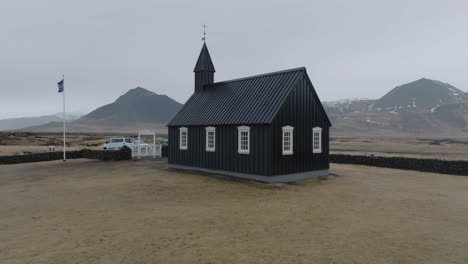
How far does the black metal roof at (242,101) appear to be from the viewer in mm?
20844

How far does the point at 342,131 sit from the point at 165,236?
185 m

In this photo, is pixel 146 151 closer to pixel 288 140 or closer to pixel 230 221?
pixel 288 140

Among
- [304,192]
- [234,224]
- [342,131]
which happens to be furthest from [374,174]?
[342,131]

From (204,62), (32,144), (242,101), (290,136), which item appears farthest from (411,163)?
(32,144)

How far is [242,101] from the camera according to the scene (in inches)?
914

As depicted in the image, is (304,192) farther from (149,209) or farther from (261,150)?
(149,209)

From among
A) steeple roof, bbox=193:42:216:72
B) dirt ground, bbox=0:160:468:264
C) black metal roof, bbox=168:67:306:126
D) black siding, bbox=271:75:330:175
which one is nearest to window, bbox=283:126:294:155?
black siding, bbox=271:75:330:175

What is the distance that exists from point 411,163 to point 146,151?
28710mm

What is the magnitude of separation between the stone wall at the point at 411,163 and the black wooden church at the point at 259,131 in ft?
29.5

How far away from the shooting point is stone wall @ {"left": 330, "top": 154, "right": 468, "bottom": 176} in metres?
25.0

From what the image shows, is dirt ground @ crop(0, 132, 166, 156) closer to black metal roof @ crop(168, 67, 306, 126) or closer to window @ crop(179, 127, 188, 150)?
window @ crop(179, 127, 188, 150)

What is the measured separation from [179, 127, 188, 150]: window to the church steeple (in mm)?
5461

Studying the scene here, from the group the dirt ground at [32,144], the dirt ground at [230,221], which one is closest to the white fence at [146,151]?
the dirt ground at [230,221]

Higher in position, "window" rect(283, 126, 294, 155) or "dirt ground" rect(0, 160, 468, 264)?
"window" rect(283, 126, 294, 155)
